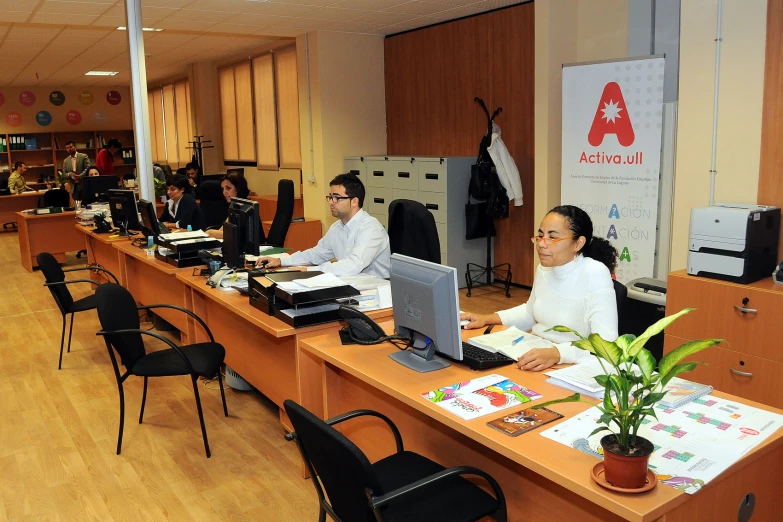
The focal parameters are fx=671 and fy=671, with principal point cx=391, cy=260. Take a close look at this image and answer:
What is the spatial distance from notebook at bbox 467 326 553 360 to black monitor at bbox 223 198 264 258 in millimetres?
1899

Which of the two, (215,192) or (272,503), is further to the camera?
(215,192)

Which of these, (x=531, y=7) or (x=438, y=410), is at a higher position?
(x=531, y=7)

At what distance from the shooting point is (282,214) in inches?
237

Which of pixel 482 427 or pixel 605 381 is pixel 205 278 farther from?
pixel 605 381

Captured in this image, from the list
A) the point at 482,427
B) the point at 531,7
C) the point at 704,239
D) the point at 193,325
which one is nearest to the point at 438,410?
the point at 482,427

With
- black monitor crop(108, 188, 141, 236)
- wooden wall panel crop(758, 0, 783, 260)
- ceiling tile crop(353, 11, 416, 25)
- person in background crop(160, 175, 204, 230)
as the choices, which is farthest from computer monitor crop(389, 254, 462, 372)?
ceiling tile crop(353, 11, 416, 25)

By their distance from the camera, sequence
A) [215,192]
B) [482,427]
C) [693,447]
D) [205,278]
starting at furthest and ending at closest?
1. [215,192]
2. [205,278]
3. [482,427]
4. [693,447]

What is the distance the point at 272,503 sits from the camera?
308 cm

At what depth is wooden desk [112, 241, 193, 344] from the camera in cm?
499

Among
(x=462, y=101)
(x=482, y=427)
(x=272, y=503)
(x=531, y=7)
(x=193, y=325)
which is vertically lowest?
(x=272, y=503)

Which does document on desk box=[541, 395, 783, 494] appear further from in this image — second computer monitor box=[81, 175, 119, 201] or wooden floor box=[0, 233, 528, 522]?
second computer monitor box=[81, 175, 119, 201]

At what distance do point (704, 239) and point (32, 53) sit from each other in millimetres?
9793

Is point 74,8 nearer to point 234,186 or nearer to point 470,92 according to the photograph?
point 234,186

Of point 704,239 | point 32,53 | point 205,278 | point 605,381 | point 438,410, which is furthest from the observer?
point 32,53
